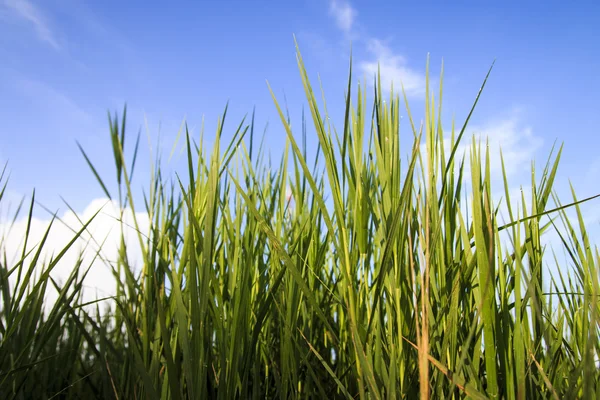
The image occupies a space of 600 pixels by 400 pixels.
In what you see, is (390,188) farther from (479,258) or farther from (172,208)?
(172,208)

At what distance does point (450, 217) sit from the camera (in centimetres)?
86

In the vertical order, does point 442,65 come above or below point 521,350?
above

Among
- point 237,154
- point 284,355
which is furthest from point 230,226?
point 284,355

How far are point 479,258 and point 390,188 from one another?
6.7 inches

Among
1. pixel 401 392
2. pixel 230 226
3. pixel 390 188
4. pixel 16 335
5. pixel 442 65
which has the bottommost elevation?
pixel 401 392

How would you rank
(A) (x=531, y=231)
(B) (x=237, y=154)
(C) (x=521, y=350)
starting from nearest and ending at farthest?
1. (C) (x=521, y=350)
2. (A) (x=531, y=231)
3. (B) (x=237, y=154)

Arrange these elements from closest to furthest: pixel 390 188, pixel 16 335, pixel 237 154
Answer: pixel 390 188 → pixel 16 335 → pixel 237 154

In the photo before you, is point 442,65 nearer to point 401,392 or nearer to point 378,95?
point 378,95

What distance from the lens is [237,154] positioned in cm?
130

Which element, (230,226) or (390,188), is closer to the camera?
(390,188)

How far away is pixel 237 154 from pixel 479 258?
0.76m

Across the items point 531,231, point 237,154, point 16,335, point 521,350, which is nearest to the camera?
point 521,350

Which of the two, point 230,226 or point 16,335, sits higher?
point 230,226

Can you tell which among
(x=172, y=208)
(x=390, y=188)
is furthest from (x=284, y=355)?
(x=172, y=208)
